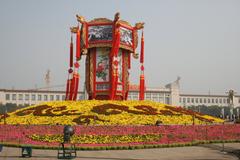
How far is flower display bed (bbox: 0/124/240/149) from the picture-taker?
91.2 feet

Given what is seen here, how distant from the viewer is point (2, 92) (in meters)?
132

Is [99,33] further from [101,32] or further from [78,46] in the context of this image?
[78,46]

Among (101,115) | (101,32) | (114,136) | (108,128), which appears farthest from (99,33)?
(114,136)

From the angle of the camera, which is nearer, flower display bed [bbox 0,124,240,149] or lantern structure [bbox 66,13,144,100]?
flower display bed [bbox 0,124,240,149]

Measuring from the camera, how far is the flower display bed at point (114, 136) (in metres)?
27.8

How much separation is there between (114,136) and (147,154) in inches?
234

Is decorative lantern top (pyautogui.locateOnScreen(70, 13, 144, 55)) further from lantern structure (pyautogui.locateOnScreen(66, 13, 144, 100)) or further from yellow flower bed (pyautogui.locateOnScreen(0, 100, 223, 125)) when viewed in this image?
yellow flower bed (pyautogui.locateOnScreen(0, 100, 223, 125))

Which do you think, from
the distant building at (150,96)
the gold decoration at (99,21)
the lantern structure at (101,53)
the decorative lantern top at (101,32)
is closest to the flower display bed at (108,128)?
the lantern structure at (101,53)

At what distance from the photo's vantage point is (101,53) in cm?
5125

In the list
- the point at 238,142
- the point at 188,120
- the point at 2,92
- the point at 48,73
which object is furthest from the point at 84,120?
the point at 48,73

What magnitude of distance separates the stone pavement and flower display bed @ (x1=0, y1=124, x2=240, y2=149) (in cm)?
163

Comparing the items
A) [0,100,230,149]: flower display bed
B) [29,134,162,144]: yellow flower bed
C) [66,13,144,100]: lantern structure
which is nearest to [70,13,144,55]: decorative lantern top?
[66,13,144,100]: lantern structure

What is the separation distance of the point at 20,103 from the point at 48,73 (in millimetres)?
32338

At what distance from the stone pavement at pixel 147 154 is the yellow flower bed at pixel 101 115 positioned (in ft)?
29.4
